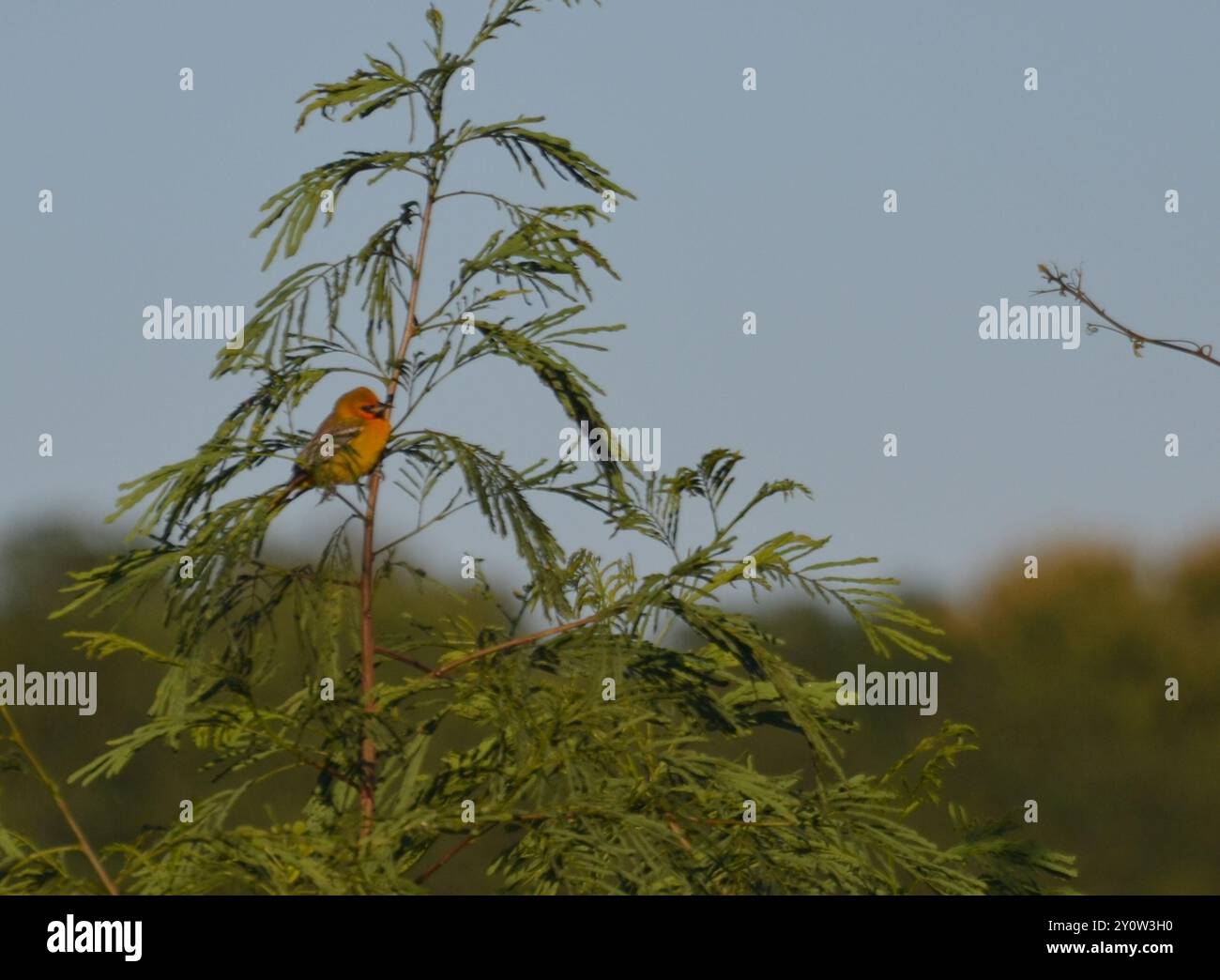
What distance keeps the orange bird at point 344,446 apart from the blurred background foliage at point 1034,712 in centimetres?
2482

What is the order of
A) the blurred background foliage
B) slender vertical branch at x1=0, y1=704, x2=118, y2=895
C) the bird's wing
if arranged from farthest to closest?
1. the blurred background foliage
2. the bird's wing
3. slender vertical branch at x1=0, y1=704, x2=118, y2=895

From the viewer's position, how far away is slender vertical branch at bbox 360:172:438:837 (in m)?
5.22

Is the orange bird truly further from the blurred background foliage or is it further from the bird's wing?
the blurred background foliage

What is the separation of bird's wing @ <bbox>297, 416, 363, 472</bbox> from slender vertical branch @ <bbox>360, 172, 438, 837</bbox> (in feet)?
0.49

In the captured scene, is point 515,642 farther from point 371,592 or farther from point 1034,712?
point 1034,712

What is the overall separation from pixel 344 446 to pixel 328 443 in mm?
73

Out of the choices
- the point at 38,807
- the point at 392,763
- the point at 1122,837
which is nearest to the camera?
the point at 392,763

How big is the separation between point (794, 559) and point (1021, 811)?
87.1 inches

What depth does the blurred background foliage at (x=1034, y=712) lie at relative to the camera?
33.1m

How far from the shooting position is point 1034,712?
135 ft

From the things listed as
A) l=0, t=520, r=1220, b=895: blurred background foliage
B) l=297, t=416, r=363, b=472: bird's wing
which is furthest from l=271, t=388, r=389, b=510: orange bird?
l=0, t=520, r=1220, b=895: blurred background foliage

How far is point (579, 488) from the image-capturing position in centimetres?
548
